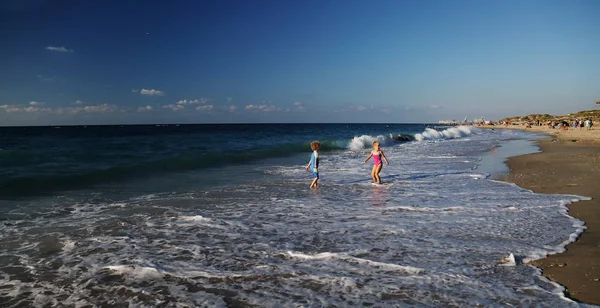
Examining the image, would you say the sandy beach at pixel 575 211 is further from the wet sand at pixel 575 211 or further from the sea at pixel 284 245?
the sea at pixel 284 245

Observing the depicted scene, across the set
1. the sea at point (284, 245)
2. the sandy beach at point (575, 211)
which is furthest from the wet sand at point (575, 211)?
the sea at point (284, 245)

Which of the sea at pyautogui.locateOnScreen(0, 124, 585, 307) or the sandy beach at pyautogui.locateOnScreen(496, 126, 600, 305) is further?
the sandy beach at pyautogui.locateOnScreen(496, 126, 600, 305)

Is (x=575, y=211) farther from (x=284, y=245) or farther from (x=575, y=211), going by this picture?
(x=284, y=245)

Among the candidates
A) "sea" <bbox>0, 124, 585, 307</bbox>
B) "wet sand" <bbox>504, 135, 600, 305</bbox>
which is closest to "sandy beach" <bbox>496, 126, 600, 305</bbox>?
"wet sand" <bbox>504, 135, 600, 305</bbox>

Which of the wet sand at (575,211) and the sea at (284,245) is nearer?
the sea at (284,245)

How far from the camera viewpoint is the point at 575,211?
8281mm

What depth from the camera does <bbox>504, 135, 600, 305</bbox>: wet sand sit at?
15.0 ft

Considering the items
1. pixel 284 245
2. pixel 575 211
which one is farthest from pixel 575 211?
pixel 284 245

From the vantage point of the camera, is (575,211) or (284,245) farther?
(575,211)

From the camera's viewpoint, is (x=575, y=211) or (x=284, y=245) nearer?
(x=284, y=245)

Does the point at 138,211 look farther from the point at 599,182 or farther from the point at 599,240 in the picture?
the point at 599,182

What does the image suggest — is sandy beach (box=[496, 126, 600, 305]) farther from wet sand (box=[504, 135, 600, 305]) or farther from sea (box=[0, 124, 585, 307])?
sea (box=[0, 124, 585, 307])

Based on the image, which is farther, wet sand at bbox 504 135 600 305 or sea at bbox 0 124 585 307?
wet sand at bbox 504 135 600 305

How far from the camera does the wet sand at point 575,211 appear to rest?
15.0 feet
